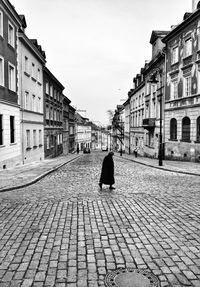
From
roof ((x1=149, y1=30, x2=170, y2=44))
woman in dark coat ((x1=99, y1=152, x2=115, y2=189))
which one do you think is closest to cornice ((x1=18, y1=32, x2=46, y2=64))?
woman in dark coat ((x1=99, y1=152, x2=115, y2=189))

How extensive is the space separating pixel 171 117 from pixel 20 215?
21.4 metres

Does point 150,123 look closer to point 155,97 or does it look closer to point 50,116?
point 155,97

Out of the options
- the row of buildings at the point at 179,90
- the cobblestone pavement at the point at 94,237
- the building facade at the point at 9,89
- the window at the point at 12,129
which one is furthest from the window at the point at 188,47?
the cobblestone pavement at the point at 94,237

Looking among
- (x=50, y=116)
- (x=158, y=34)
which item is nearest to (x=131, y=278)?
(x=50, y=116)

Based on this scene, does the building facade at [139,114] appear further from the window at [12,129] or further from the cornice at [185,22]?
the window at [12,129]

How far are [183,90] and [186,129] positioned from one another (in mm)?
3392

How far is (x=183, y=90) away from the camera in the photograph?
2359 centimetres

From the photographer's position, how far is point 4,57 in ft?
54.3

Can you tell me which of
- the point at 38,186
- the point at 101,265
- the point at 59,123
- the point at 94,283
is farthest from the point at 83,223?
the point at 59,123

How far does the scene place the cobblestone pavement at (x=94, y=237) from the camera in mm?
4074

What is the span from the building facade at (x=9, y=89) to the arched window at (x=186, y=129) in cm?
1383

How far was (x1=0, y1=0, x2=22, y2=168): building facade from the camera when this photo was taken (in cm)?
1617

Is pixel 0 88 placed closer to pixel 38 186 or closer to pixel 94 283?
pixel 38 186

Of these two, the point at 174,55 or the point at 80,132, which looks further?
the point at 80,132
